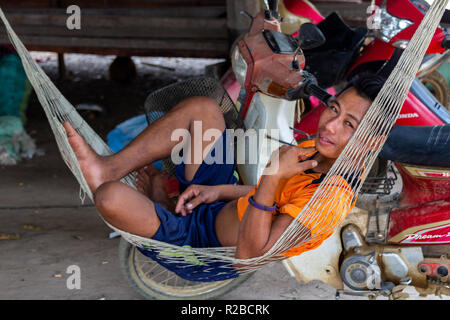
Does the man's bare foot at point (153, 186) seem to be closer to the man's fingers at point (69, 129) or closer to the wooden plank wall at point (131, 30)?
the man's fingers at point (69, 129)

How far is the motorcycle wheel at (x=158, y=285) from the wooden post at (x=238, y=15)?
67.0 inches

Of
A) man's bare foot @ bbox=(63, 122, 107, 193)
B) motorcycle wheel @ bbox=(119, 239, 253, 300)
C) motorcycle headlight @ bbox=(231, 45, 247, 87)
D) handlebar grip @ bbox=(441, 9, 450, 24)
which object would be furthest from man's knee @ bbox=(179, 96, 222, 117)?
handlebar grip @ bbox=(441, 9, 450, 24)

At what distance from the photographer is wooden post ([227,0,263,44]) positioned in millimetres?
3163

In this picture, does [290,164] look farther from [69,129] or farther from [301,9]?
[301,9]

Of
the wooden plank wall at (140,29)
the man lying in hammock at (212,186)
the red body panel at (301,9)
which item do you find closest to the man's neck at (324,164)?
the man lying in hammock at (212,186)

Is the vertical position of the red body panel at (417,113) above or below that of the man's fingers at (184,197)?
above

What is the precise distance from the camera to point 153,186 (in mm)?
1886

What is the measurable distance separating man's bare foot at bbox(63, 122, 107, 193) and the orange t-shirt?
0.46 meters

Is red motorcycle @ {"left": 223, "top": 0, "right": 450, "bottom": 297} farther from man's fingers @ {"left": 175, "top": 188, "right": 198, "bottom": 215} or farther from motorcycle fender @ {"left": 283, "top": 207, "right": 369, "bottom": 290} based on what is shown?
man's fingers @ {"left": 175, "top": 188, "right": 198, "bottom": 215}

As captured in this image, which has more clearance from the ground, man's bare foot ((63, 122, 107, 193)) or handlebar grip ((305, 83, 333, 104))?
handlebar grip ((305, 83, 333, 104))

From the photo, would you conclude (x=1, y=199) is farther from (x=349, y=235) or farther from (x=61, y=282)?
(x=349, y=235)

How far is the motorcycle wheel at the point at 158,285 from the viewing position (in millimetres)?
1981

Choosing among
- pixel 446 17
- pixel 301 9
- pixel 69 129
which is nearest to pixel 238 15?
pixel 301 9
